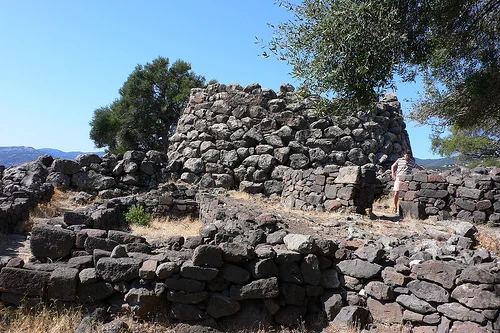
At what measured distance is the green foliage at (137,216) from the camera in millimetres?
11352

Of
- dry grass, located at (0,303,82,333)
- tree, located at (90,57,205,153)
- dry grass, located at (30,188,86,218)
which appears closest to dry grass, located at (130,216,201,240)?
dry grass, located at (30,188,86,218)

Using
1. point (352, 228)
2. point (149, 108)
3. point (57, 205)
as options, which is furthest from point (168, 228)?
point (149, 108)

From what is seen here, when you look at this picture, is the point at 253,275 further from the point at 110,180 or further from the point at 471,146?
the point at 471,146

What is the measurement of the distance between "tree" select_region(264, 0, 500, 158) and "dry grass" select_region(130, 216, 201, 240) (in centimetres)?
482

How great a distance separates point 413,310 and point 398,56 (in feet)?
15.9

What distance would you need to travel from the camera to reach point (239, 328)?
515cm

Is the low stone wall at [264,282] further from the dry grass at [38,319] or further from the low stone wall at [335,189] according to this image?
the low stone wall at [335,189]

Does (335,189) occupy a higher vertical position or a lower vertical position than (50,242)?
higher

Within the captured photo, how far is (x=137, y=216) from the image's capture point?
11500 mm

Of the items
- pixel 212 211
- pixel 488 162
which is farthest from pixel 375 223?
pixel 488 162

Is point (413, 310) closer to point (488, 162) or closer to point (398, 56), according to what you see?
point (398, 56)

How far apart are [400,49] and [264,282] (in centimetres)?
528

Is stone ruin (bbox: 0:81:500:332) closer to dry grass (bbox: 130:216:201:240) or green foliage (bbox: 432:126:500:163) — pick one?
dry grass (bbox: 130:216:201:240)

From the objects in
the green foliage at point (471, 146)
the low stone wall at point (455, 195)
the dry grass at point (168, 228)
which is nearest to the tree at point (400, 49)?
the low stone wall at point (455, 195)
